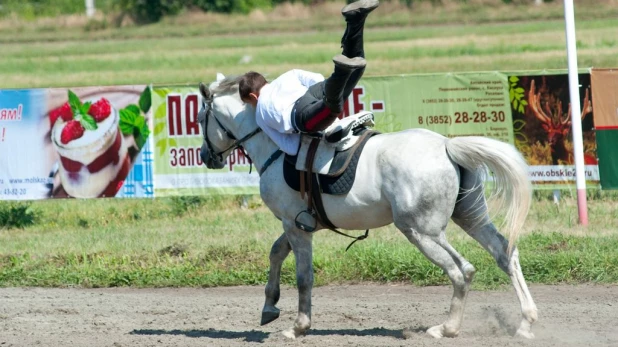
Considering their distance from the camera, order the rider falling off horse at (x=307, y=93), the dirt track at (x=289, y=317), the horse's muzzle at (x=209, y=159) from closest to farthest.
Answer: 1. the rider falling off horse at (x=307, y=93)
2. the dirt track at (x=289, y=317)
3. the horse's muzzle at (x=209, y=159)

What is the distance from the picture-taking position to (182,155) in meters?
14.4

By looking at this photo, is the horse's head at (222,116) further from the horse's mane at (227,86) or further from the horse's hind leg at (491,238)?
the horse's hind leg at (491,238)

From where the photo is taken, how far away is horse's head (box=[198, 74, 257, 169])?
8.35 meters

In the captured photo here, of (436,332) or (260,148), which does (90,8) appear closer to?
(260,148)

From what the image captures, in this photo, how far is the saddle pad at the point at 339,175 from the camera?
7691 mm

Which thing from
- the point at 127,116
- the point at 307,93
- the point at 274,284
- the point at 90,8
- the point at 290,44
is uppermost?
the point at 90,8

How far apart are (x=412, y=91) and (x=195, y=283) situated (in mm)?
4826

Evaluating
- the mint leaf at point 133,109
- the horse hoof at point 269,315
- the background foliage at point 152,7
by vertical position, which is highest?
the background foliage at point 152,7

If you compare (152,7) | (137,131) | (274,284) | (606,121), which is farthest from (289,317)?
(152,7)

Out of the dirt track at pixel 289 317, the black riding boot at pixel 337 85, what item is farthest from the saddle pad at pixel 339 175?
the dirt track at pixel 289 317

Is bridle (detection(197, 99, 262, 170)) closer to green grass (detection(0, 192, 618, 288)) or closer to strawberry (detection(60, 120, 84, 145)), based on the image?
green grass (detection(0, 192, 618, 288))

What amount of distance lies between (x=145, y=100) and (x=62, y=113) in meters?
1.16

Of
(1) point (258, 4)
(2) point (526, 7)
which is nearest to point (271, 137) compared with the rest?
(2) point (526, 7)

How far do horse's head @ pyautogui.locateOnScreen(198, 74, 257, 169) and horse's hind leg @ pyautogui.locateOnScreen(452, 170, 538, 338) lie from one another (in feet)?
5.88
